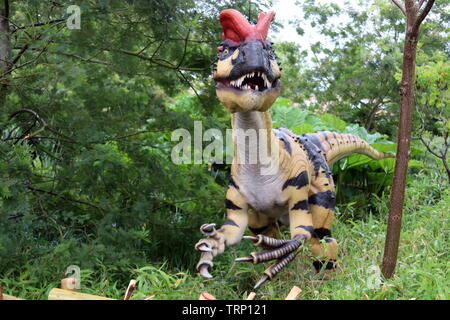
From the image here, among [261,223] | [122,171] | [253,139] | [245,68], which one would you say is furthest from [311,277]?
[122,171]

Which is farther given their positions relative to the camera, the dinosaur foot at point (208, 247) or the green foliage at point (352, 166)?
the green foliage at point (352, 166)

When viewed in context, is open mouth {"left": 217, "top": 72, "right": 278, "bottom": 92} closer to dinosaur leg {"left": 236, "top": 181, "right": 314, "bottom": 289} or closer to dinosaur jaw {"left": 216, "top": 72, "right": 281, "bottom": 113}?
dinosaur jaw {"left": 216, "top": 72, "right": 281, "bottom": 113}

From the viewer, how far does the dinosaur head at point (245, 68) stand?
103 inches

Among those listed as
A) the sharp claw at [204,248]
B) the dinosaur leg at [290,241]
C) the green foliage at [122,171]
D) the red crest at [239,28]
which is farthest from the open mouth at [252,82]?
the green foliage at [122,171]

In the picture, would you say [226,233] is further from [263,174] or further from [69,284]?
[69,284]

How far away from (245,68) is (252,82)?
8cm

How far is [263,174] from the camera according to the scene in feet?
9.81

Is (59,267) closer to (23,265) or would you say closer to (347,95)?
(23,265)

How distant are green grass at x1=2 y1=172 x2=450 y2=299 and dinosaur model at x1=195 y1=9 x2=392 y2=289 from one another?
0.16 metres

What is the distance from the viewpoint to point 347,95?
750 cm

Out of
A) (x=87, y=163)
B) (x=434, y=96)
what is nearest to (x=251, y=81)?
(x=87, y=163)

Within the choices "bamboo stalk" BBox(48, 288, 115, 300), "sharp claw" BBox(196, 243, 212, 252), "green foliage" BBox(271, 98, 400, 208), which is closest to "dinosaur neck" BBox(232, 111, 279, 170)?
"sharp claw" BBox(196, 243, 212, 252)

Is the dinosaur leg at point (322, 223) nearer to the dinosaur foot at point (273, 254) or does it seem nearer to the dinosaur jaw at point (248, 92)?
the dinosaur foot at point (273, 254)

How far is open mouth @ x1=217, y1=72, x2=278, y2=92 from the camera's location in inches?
103
